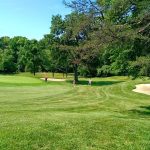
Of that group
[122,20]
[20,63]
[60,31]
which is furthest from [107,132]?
[20,63]

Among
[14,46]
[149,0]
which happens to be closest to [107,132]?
[149,0]

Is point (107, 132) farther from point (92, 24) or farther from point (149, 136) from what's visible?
point (92, 24)

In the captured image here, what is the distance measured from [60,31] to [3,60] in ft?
135

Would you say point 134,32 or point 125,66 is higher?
point 134,32

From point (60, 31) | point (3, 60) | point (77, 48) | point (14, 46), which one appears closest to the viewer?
point (77, 48)

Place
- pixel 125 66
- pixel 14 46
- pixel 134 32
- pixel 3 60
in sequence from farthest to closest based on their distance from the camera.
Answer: pixel 14 46, pixel 3 60, pixel 125 66, pixel 134 32

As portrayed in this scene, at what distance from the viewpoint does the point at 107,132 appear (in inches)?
443

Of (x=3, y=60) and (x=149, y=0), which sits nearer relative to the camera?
(x=149, y=0)

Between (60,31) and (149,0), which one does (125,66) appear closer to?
(149,0)

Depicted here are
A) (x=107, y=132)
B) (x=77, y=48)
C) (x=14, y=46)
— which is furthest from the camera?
(x=14, y=46)

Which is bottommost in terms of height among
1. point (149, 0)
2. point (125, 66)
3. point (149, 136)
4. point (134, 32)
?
point (149, 136)

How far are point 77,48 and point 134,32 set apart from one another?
11.4 feet

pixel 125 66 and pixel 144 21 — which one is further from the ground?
pixel 144 21

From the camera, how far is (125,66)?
2452 cm
